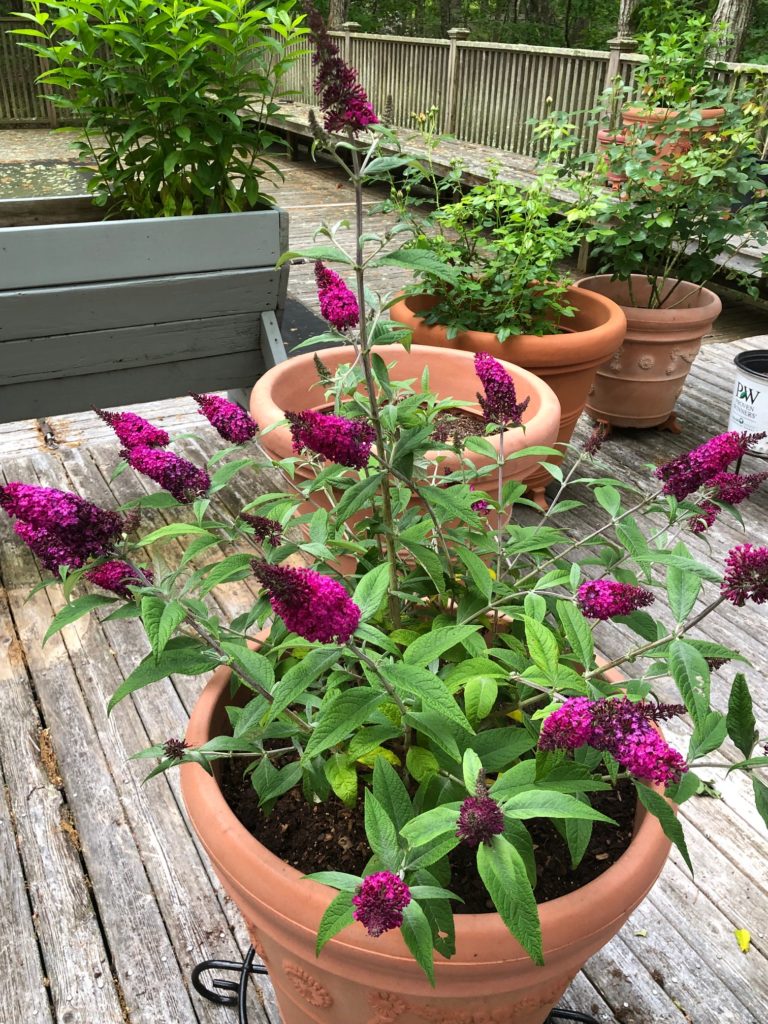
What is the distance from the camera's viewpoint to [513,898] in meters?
0.68

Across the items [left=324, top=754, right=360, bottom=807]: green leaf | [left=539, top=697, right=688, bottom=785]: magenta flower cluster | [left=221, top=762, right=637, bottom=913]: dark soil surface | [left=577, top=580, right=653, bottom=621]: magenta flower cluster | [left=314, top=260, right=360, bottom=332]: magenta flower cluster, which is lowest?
[left=221, top=762, right=637, bottom=913]: dark soil surface

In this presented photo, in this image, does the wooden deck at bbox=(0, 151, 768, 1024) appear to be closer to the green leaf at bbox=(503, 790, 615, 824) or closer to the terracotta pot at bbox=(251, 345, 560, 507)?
the green leaf at bbox=(503, 790, 615, 824)

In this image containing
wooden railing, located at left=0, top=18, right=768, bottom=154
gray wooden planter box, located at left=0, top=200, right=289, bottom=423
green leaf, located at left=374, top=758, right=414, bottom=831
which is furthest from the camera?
wooden railing, located at left=0, top=18, right=768, bottom=154

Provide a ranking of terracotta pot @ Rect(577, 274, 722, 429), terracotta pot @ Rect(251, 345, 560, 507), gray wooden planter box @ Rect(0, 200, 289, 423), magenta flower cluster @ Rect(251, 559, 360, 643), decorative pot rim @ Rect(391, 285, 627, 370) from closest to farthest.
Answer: magenta flower cluster @ Rect(251, 559, 360, 643) → terracotta pot @ Rect(251, 345, 560, 507) → gray wooden planter box @ Rect(0, 200, 289, 423) → decorative pot rim @ Rect(391, 285, 627, 370) → terracotta pot @ Rect(577, 274, 722, 429)

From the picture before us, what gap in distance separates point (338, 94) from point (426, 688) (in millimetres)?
573

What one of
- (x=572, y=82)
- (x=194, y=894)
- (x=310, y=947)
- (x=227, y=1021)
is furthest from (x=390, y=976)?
(x=572, y=82)

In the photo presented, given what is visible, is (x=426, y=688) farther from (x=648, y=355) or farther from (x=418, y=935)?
(x=648, y=355)

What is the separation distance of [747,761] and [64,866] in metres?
1.27

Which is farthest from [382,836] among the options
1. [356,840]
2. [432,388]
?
[432,388]

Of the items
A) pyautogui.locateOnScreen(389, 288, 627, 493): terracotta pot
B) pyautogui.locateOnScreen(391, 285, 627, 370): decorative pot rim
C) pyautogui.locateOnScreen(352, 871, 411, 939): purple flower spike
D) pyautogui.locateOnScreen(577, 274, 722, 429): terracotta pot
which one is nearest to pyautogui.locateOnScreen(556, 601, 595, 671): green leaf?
pyautogui.locateOnScreen(352, 871, 411, 939): purple flower spike

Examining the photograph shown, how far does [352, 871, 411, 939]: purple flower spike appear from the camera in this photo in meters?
0.64

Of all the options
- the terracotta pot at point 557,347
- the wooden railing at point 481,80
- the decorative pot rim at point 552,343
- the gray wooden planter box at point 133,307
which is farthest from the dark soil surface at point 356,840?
the wooden railing at point 481,80

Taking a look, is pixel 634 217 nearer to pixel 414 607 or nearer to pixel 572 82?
pixel 414 607

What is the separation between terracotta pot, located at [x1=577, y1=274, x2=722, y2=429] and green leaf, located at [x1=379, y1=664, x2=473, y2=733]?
2.40m
